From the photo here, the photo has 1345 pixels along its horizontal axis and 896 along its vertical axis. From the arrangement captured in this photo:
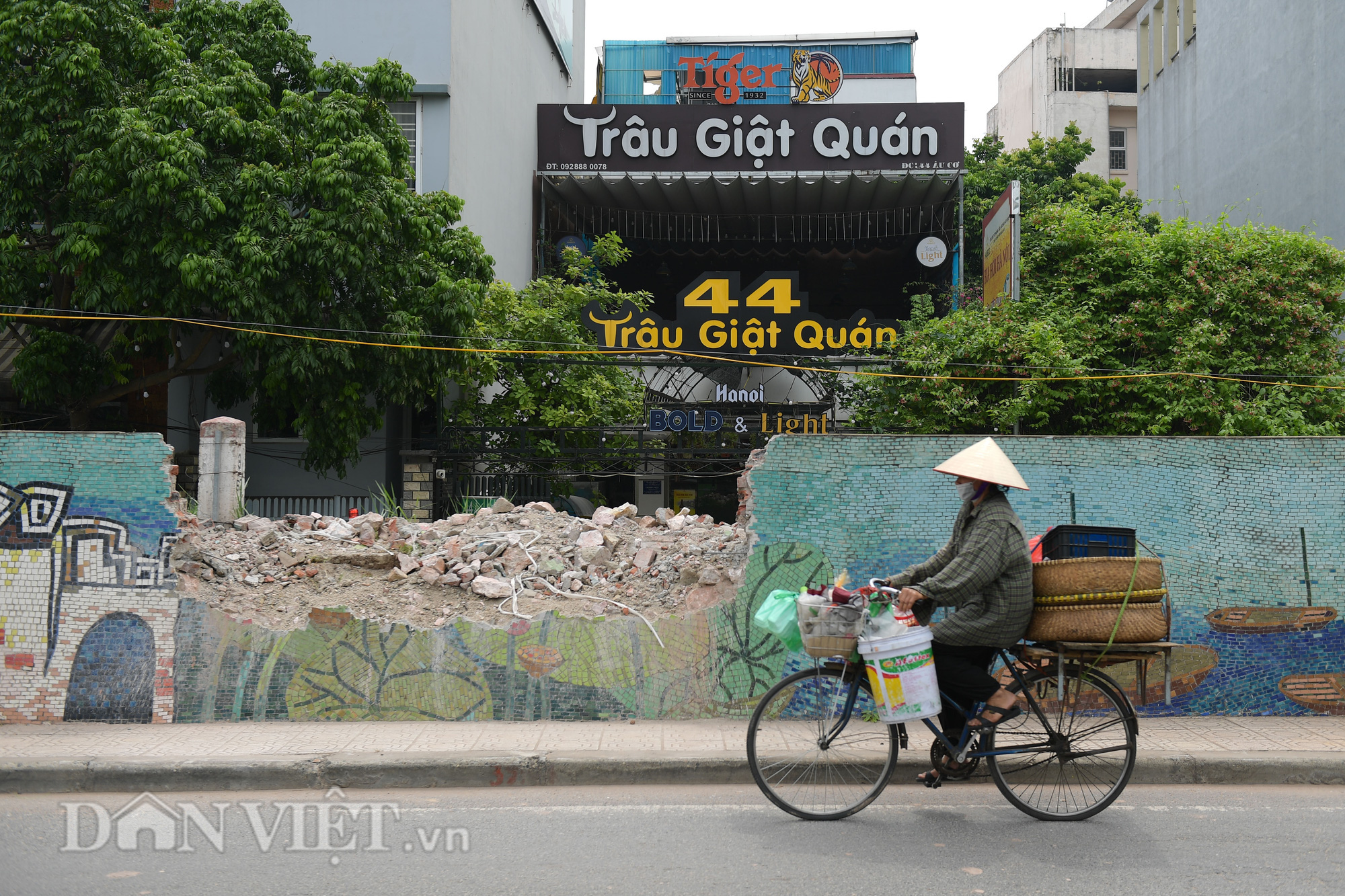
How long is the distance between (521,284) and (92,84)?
11.0m

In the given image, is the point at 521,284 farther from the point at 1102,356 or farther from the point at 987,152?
the point at 987,152

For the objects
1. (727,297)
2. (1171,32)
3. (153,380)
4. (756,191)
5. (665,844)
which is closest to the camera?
(665,844)

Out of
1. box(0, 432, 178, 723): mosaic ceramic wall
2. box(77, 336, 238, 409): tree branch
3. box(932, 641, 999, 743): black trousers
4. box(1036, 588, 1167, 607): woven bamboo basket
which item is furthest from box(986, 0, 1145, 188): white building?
box(0, 432, 178, 723): mosaic ceramic wall

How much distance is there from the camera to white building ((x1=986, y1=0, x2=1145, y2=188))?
45.1 m

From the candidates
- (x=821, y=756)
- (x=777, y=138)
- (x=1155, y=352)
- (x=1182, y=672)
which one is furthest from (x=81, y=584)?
(x=777, y=138)

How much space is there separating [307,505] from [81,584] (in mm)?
10368

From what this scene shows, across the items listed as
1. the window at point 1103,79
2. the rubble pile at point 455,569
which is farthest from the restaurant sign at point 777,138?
the window at point 1103,79

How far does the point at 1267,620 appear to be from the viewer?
644 cm

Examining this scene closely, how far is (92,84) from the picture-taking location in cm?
1230

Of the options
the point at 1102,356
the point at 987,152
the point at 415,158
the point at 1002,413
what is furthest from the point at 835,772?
the point at 987,152

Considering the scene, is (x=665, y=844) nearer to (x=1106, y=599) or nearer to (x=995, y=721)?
(x=995, y=721)

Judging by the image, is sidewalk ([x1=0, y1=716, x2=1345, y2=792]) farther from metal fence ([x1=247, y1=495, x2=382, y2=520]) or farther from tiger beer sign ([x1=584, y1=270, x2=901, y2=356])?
tiger beer sign ([x1=584, y1=270, x2=901, y2=356])

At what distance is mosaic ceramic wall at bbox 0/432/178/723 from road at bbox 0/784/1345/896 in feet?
3.72

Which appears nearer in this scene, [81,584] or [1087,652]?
[1087,652]
